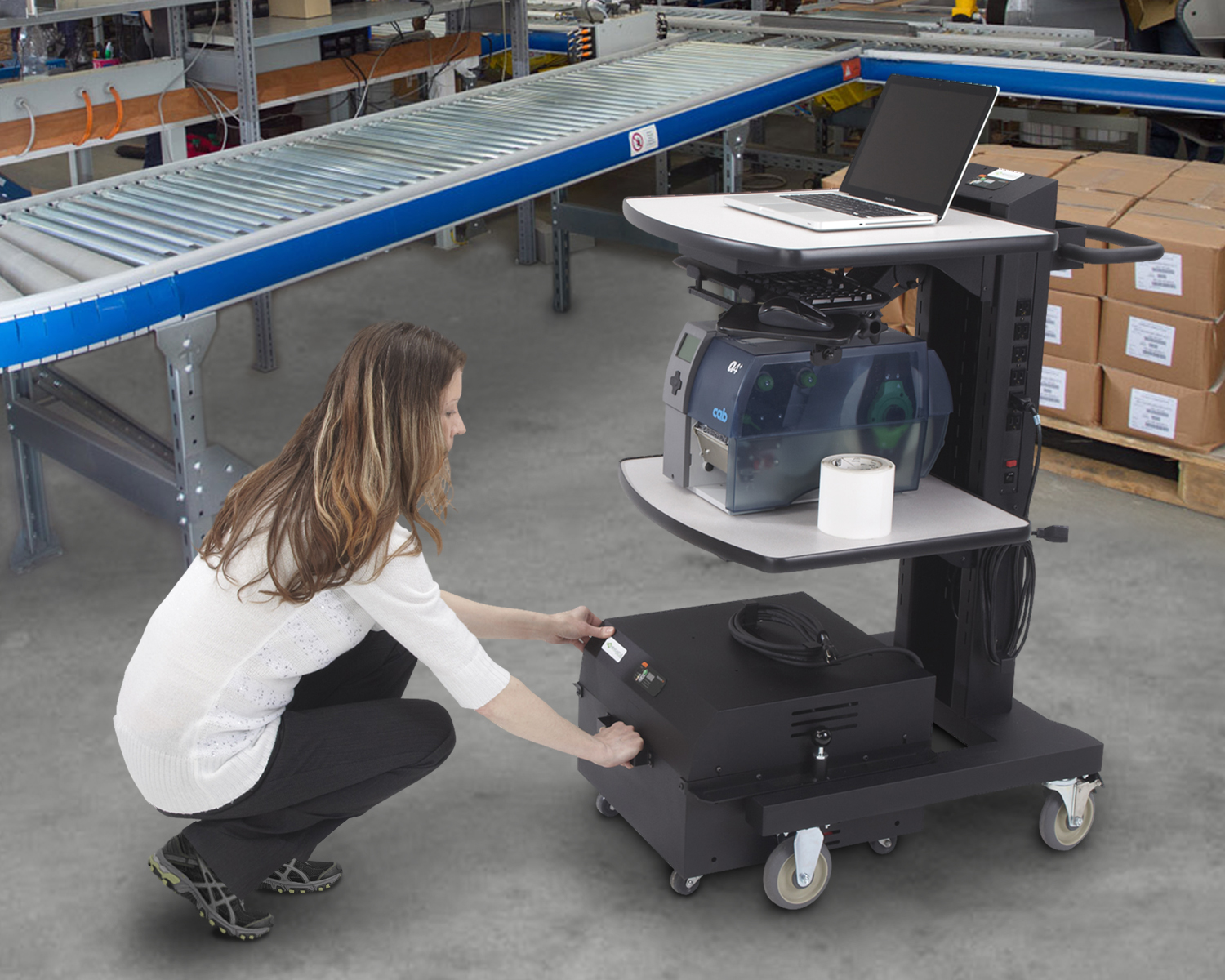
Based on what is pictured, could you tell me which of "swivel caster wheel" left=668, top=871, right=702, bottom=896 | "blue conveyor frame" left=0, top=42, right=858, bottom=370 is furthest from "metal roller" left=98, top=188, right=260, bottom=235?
"swivel caster wheel" left=668, top=871, right=702, bottom=896

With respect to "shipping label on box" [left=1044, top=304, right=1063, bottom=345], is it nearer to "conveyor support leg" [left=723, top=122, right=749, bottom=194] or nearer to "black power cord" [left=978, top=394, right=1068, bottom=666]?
"conveyor support leg" [left=723, top=122, right=749, bottom=194]

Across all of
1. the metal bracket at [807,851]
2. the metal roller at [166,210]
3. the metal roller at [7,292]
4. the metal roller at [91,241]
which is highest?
the metal roller at [166,210]

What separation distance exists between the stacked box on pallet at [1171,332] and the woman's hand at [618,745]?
2067 millimetres

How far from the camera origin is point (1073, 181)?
414 centimetres

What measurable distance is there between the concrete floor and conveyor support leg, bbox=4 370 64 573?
5cm

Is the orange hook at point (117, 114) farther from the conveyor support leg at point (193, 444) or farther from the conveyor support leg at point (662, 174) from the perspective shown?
the conveyor support leg at point (662, 174)

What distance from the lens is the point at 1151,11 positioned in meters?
5.88

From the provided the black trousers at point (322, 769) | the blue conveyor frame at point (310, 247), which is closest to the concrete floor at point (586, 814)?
the black trousers at point (322, 769)

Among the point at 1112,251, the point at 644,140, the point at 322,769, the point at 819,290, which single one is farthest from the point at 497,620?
the point at 644,140

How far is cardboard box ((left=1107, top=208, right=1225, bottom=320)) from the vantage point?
11.8 ft

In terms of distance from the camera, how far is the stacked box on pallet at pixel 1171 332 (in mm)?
3615

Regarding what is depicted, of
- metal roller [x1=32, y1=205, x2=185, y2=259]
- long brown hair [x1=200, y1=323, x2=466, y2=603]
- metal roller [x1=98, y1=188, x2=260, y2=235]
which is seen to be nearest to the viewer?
long brown hair [x1=200, y1=323, x2=466, y2=603]

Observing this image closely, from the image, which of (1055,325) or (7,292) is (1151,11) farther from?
(7,292)

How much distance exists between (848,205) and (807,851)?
3.50 feet
